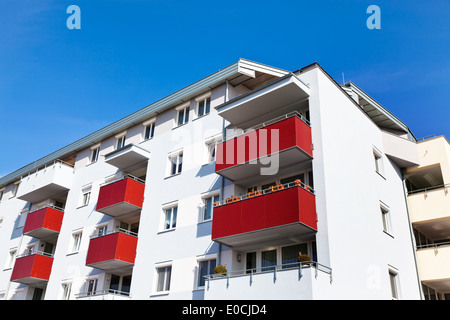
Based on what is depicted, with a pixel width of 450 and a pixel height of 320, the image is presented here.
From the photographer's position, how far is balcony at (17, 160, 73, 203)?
31.4m

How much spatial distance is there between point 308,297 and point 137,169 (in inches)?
624

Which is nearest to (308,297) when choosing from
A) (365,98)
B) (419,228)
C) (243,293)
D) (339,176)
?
(243,293)

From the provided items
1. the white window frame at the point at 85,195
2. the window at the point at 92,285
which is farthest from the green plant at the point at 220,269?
the white window frame at the point at 85,195

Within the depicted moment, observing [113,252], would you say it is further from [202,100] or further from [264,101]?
[264,101]

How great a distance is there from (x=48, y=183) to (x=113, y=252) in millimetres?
10849

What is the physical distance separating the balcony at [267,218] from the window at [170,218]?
14.0ft

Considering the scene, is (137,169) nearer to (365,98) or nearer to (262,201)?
(262,201)

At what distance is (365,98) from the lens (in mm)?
25641

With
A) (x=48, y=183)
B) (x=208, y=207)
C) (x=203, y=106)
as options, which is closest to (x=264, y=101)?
(x=203, y=106)

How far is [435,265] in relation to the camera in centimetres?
2225

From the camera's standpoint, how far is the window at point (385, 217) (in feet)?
72.9

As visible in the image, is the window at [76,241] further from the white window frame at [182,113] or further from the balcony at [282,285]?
the balcony at [282,285]

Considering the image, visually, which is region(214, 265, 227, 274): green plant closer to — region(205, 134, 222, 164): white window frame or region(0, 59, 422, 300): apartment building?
region(0, 59, 422, 300): apartment building

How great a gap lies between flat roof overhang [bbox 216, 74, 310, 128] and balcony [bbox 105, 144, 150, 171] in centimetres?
659
